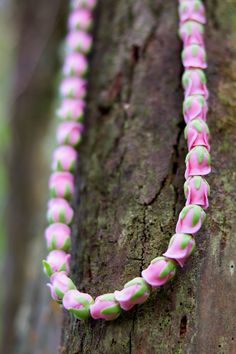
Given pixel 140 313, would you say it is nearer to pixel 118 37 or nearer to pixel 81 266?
pixel 81 266

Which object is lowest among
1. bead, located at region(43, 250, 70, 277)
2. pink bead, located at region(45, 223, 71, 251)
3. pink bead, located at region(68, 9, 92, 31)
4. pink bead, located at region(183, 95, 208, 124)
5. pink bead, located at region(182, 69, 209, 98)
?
bead, located at region(43, 250, 70, 277)

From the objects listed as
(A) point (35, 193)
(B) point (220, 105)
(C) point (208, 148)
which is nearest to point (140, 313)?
(C) point (208, 148)

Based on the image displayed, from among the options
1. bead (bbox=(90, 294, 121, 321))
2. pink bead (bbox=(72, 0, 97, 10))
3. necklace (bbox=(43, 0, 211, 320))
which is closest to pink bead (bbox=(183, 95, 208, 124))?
necklace (bbox=(43, 0, 211, 320))

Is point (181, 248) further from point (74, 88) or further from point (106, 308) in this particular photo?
point (74, 88)

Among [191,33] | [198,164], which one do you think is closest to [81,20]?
[191,33]

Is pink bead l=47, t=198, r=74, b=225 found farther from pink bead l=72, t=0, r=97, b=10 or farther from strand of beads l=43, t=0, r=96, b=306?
pink bead l=72, t=0, r=97, b=10

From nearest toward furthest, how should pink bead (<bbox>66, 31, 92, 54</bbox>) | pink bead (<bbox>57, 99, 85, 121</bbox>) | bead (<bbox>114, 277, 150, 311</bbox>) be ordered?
bead (<bbox>114, 277, 150, 311</bbox>) < pink bead (<bbox>57, 99, 85, 121</bbox>) < pink bead (<bbox>66, 31, 92, 54</bbox>)

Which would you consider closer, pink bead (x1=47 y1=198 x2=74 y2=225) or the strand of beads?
the strand of beads

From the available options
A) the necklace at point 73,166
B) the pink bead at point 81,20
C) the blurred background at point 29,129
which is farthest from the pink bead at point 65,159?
the blurred background at point 29,129

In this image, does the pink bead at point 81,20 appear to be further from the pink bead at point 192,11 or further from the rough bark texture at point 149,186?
the pink bead at point 192,11
